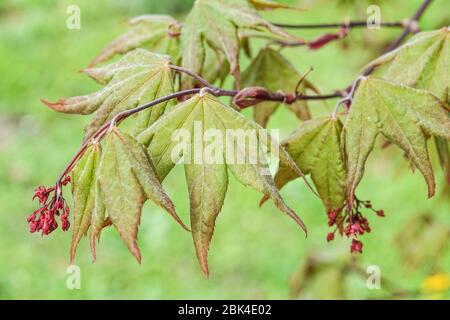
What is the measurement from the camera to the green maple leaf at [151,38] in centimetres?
157

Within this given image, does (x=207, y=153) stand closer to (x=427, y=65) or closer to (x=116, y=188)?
(x=116, y=188)

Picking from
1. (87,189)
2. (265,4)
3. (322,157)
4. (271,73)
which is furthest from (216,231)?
(87,189)

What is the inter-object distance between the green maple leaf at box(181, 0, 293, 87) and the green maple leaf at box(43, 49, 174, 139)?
15 centimetres

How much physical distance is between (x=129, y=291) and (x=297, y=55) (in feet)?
8.80

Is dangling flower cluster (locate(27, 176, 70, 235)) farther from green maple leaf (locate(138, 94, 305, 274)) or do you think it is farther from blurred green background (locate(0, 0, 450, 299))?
blurred green background (locate(0, 0, 450, 299))

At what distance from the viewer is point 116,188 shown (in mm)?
1101

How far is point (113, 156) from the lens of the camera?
1117 millimetres

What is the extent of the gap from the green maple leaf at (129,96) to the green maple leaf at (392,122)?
0.33 m

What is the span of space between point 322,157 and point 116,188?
1.26 feet

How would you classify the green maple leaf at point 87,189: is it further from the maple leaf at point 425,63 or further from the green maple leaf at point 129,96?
the maple leaf at point 425,63

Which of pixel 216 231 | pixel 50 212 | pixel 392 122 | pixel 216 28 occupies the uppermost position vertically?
pixel 216 28

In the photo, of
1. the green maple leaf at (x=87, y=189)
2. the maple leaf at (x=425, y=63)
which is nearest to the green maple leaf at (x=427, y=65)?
the maple leaf at (x=425, y=63)

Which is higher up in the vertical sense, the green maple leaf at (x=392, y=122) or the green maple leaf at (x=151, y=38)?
the green maple leaf at (x=151, y=38)

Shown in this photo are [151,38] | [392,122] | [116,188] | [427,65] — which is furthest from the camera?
[151,38]
